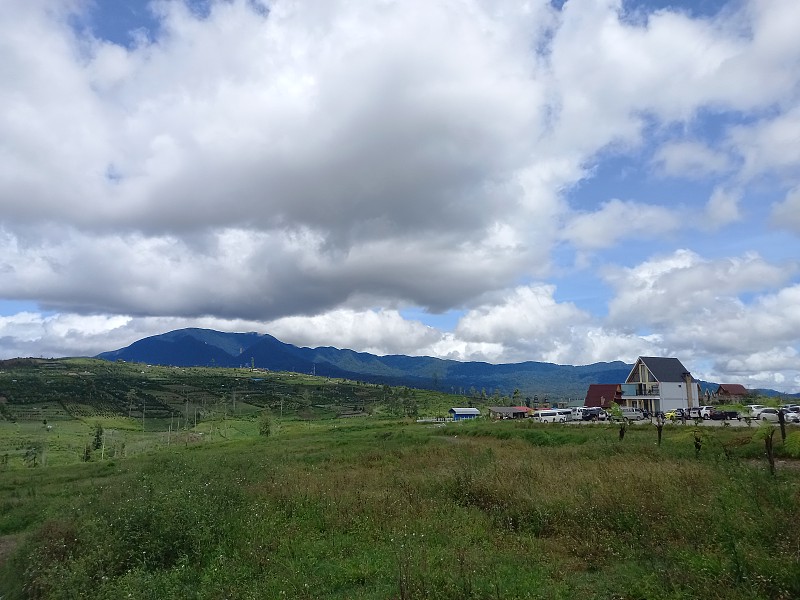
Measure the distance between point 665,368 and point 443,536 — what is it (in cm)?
8340

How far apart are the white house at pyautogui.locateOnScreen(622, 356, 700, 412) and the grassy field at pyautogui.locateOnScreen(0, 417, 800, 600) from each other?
228 feet

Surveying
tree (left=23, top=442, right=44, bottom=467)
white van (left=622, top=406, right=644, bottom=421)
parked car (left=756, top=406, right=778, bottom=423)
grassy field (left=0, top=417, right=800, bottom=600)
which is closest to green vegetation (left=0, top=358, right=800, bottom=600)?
grassy field (left=0, top=417, right=800, bottom=600)

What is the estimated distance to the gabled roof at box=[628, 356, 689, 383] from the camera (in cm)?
8022

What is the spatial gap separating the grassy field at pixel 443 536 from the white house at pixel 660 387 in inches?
2739

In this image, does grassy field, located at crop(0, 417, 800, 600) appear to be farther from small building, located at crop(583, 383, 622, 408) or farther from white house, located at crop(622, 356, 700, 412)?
small building, located at crop(583, 383, 622, 408)

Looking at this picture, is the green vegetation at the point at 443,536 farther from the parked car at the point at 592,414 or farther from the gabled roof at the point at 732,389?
the gabled roof at the point at 732,389

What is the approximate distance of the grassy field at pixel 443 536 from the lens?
7.65m

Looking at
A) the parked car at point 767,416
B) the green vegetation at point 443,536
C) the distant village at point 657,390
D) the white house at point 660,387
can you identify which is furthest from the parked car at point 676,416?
the green vegetation at point 443,536

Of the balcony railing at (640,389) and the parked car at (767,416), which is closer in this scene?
A: the parked car at (767,416)

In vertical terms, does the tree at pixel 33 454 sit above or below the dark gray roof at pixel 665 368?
below

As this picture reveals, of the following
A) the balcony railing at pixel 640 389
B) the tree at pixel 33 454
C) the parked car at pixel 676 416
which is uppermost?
the balcony railing at pixel 640 389

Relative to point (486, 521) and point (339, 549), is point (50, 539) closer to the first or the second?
point (339, 549)

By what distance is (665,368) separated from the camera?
270ft

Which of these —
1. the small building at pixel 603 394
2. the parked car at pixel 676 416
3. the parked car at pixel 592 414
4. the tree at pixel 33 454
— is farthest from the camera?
the small building at pixel 603 394
